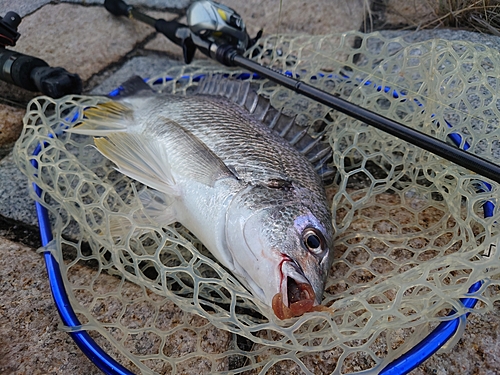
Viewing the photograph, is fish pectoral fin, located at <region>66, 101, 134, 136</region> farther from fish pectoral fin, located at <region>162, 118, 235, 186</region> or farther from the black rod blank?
the black rod blank

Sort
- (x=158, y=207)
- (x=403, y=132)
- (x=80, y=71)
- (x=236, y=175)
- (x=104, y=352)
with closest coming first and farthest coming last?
(x=104, y=352)
(x=403, y=132)
(x=236, y=175)
(x=158, y=207)
(x=80, y=71)

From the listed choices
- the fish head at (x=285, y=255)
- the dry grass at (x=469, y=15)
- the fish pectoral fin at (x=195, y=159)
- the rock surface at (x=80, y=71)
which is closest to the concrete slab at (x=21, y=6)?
the rock surface at (x=80, y=71)

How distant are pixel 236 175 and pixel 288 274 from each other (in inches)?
18.5

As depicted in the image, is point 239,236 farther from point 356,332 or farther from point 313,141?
point 313,141

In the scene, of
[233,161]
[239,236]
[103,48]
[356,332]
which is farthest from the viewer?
[103,48]

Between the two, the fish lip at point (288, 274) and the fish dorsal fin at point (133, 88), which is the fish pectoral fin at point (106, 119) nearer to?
A: the fish dorsal fin at point (133, 88)

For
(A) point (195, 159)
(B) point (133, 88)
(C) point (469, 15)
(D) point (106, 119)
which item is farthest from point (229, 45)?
(C) point (469, 15)

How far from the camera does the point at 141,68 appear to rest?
9.22 feet

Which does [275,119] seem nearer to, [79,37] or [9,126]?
[9,126]

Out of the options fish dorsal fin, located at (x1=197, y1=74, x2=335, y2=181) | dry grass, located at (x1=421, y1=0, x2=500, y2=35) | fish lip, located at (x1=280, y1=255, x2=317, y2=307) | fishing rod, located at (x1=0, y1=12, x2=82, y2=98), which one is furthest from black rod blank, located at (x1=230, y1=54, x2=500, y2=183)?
dry grass, located at (x1=421, y1=0, x2=500, y2=35)

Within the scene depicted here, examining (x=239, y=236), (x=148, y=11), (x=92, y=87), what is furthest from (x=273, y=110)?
(x=148, y=11)

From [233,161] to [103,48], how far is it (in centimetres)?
171

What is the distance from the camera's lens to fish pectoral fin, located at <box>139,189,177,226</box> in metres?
1.68

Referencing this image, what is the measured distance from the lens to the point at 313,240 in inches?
56.7
